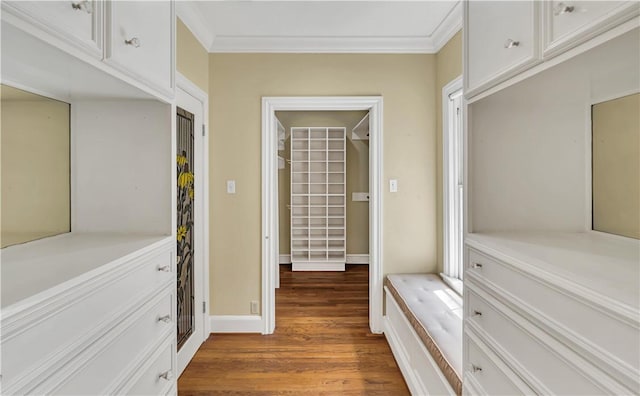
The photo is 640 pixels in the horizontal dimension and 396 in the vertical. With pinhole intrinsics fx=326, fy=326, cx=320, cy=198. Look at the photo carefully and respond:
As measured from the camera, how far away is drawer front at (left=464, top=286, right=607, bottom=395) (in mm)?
753

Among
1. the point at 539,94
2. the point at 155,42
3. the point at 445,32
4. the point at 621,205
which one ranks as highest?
the point at 445,32

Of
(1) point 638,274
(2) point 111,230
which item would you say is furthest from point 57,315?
(1) point 638,274

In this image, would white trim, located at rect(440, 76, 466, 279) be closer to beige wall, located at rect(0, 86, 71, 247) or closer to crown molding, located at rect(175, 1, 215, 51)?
crown molding, located at rect(175, 1, 215, 51)

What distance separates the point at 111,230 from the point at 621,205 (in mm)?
1968

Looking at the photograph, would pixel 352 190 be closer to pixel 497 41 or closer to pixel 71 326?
pixel 497 41

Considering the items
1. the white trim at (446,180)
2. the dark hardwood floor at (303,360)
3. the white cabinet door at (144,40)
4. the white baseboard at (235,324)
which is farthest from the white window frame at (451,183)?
the white cabinet door at (144,40)

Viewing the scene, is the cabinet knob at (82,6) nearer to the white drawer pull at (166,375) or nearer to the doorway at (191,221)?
the white drawer pull at (166,375)

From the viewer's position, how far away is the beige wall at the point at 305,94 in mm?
2930

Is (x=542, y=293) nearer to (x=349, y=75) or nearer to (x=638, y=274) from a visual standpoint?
(x=638, y=274)

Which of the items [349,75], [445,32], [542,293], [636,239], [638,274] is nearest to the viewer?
[638,274]

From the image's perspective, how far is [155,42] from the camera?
1312mm

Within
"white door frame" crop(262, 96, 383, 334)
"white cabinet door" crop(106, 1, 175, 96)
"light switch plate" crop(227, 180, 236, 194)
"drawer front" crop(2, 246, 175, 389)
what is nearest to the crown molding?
"white door frame" crop(262, 96, 383, 334)

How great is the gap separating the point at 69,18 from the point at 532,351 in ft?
4.95

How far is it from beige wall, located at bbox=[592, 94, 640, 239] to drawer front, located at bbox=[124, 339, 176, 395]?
69.4 inches
